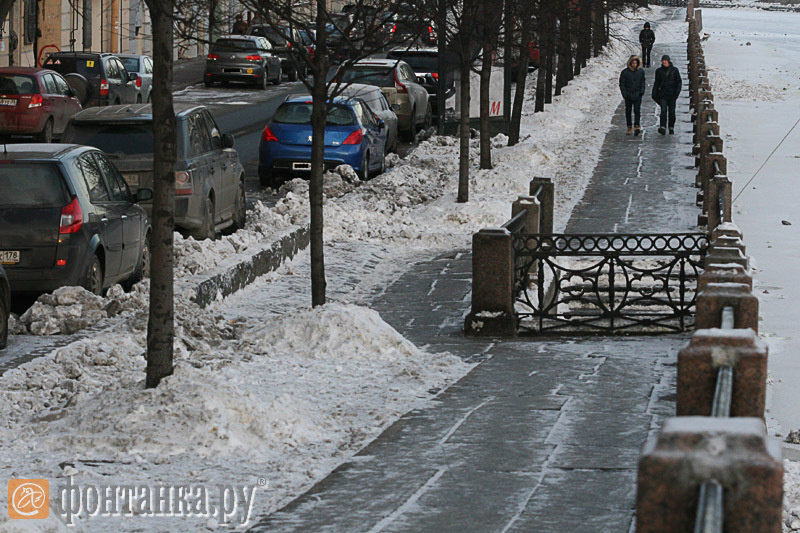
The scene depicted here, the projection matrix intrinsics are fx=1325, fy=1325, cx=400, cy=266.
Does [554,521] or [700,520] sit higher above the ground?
[700,520]

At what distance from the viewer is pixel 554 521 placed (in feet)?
18.9

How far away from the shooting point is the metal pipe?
2.96 metres

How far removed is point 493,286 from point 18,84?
1759 centimetres

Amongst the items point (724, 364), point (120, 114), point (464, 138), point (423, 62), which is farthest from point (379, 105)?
point (724, 364)

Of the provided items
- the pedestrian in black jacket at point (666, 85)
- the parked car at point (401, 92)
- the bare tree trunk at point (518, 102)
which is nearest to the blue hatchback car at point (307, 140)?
the bare tree trunk at point (518, 102)

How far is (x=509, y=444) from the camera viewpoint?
7117 millimetres

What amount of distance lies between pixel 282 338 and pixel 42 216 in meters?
2.66

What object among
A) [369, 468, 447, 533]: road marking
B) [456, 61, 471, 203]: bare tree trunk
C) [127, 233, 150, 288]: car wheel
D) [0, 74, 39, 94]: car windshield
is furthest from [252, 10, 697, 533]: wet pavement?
[0, 74, 39, 94]: car windshield

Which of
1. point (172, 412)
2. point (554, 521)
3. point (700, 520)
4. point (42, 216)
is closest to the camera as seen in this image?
point (700, 520)

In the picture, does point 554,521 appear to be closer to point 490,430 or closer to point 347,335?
point 490,430

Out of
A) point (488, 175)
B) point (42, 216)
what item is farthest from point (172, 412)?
point (488, 175)

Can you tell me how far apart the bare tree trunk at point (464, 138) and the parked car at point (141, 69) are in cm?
1593

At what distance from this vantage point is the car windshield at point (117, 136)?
14.6 m

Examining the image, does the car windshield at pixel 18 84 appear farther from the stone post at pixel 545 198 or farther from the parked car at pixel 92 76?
the stone post at pixel 545 198
